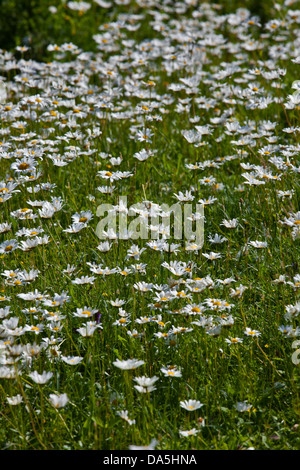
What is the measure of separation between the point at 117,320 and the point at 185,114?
2.76 m

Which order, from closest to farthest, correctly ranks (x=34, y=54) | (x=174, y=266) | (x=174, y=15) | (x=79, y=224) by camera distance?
(x=174, y=266)
(x=79, y=224)
(x=34, y=54)
(x=174, y=15)

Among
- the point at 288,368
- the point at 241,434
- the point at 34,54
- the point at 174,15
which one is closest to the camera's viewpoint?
the point at 241,434

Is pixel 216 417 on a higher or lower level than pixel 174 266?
lower

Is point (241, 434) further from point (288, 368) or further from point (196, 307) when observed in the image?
point (196, 307)

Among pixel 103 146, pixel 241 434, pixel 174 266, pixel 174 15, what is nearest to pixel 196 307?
pixel 174 266

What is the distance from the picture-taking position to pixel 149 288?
9.58 feet

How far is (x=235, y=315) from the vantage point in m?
3.07

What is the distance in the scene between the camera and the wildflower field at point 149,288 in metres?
2.53

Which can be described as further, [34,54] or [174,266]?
[34,54]

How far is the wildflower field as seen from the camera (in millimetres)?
2529
